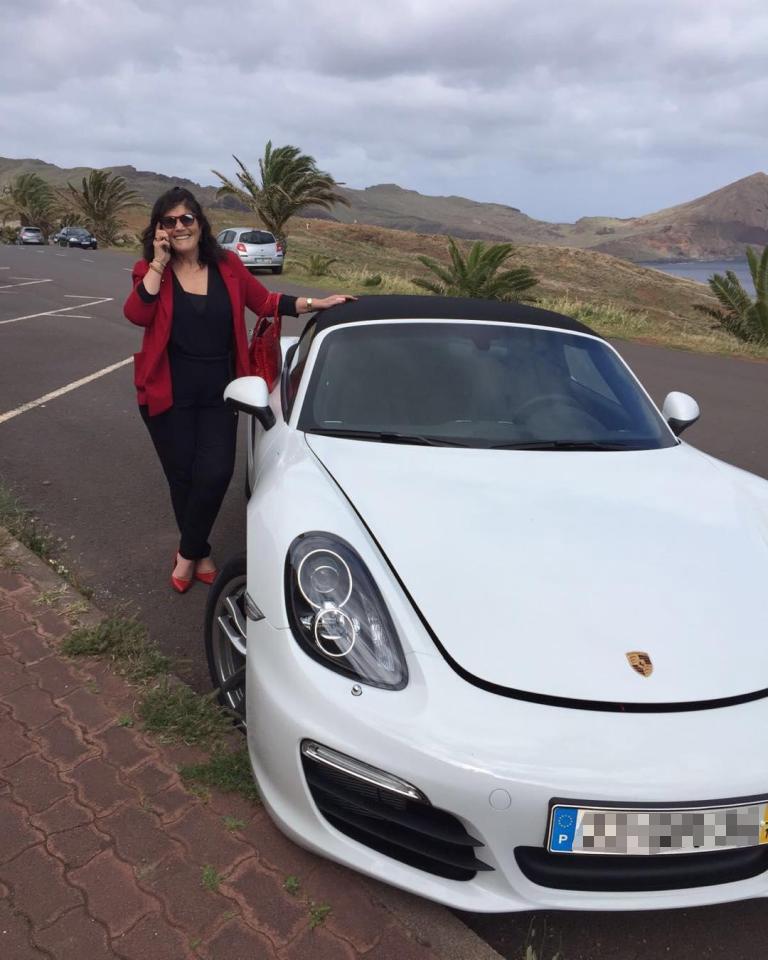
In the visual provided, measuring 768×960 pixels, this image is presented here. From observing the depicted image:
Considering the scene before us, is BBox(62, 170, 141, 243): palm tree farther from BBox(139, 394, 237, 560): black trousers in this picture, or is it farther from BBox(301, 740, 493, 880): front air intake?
BBox(301, 740, 493, 880): front air intake

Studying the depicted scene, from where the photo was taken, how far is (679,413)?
3.31 m

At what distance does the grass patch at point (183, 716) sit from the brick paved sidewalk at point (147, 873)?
53 millimetres

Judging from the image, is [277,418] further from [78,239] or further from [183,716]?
[78,239]

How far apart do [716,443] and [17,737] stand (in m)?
6.47

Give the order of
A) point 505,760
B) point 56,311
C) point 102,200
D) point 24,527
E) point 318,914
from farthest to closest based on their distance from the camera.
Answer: point 102,200 < point 56,311 < point 24,527 < point 318,914 < point 505,760

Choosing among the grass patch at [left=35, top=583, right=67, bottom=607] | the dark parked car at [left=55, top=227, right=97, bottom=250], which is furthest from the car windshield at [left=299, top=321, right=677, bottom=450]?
the dark parked car at [left=55, top=227, right=97, bottom=250]

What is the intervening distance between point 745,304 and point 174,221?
549 inches

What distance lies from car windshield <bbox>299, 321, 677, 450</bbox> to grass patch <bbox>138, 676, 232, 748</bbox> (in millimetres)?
1066

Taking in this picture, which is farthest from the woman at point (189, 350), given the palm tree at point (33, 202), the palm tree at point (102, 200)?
the palm tree at point (33, 202)

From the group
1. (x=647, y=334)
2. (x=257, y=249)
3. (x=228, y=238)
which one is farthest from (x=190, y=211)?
(x=228, y=238)

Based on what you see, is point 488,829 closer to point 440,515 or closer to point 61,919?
point 440,515

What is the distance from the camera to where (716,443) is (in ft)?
23.2

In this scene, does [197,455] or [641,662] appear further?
[197,455]

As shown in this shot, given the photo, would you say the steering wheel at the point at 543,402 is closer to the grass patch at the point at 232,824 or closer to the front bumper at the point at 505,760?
the front bumper at the point at 505,760
